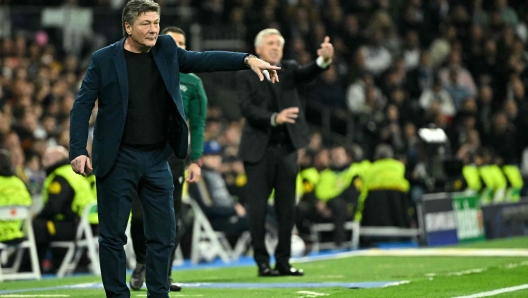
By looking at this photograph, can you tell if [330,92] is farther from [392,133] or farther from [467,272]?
[467,272]

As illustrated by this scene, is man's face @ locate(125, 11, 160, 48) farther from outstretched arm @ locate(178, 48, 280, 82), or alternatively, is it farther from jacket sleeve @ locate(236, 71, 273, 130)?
→ jacket sleeve @ locate(236, 71, 273, 130)

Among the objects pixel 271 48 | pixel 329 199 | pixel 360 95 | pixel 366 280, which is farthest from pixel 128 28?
pixel 360 95

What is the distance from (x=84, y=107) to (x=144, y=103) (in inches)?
15.6

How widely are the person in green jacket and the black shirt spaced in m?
5.57

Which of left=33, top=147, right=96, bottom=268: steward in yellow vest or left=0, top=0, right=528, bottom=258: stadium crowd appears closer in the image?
left=33, top=147, right=96, bottom=268: steward in yellow vest

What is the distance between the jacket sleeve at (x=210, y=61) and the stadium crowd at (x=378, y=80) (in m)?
9.24

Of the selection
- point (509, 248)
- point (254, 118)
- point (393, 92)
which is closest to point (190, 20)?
point (393, 92)

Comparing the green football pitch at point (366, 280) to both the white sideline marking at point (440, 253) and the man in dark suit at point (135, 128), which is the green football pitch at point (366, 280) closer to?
the white sideline marking at point (440, 253)

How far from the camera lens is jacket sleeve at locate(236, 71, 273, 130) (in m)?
10.7

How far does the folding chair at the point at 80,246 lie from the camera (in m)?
13.0

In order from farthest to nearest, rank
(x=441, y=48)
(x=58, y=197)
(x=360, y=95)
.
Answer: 1. (x=441, y=48)
2. (x=360, y=95)
3. (x=58, y=197)

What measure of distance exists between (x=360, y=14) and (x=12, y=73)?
1003cm

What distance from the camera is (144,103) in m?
7.05

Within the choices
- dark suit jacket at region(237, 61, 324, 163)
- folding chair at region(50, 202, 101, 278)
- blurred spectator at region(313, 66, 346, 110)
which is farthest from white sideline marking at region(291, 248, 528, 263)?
blurred spectator at region(313, 66, 346, 110)
